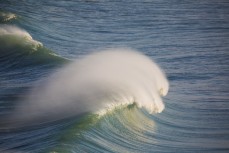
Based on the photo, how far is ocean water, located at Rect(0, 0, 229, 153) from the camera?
11.0 m

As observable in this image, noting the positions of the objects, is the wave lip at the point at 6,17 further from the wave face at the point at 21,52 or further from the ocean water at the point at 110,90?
the wave face at the point at 21,52

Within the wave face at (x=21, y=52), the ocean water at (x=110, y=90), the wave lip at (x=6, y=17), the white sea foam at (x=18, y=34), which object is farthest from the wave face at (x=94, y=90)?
the wave lip at (x=6, y=17)

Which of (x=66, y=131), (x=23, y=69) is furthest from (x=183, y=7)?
(x=66, y=131)

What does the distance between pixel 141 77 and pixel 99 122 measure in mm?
4317

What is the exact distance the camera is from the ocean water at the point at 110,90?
1103cm

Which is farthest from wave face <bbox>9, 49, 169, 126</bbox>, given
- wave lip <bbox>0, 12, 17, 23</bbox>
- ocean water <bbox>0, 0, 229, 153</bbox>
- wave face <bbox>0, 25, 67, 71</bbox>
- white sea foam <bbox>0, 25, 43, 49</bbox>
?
wave lip <bbox>0, 12, 17, 23</bbox>

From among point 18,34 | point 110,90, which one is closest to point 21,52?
point 18,34

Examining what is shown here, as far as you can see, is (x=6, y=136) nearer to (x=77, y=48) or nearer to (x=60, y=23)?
(x=77, y=48)

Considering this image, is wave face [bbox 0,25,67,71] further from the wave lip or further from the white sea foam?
the wave lip

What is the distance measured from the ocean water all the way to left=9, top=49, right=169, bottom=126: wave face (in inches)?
1.1

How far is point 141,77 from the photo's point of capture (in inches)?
611

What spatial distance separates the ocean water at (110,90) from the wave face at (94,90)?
0.03 metres

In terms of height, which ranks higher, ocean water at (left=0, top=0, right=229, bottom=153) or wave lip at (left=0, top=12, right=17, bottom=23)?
wave lip at (left=0, top=12, right=17, bottom=23)

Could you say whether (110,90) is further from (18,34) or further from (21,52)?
(18,34)
